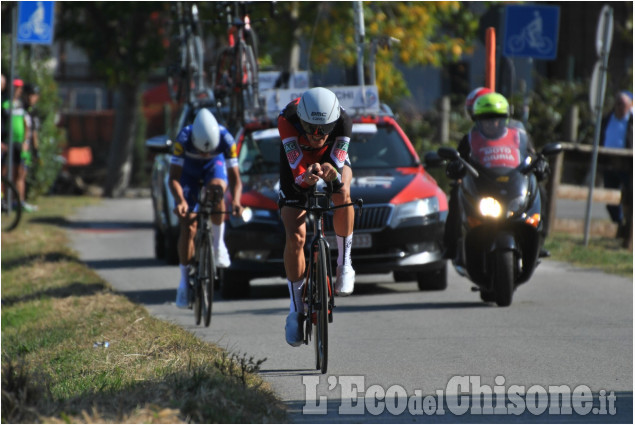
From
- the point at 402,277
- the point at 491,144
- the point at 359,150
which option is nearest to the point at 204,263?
the point at 491,144

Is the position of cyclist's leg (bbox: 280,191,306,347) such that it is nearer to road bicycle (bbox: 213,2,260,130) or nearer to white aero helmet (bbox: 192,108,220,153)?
white aero helmet (bbox: 192,108,220,153)

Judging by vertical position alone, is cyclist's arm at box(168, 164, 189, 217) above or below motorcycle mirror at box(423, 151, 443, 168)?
below

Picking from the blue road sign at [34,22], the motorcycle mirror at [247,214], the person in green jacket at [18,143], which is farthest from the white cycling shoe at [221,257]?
the person in green jacket at [18,143]

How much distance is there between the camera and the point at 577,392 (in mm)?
6988

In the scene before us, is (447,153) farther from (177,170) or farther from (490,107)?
(177,170)

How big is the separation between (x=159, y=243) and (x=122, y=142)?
16.5 metres

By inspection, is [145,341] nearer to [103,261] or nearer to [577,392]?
[577,392]

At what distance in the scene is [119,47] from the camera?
30766mm

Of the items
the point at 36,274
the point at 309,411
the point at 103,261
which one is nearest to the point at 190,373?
the point at 309,411

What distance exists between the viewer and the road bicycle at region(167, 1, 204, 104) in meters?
17.8

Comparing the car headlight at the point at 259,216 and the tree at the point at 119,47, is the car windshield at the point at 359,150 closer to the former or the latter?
the car headlight at the point at 259,216

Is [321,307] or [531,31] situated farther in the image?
[531,31]

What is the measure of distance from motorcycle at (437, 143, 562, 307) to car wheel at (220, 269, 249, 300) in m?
2.17

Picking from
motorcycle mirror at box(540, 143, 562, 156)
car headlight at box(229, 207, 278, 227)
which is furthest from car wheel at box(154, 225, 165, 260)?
motorcycle mirror at box(540, 143, 562, 156)
